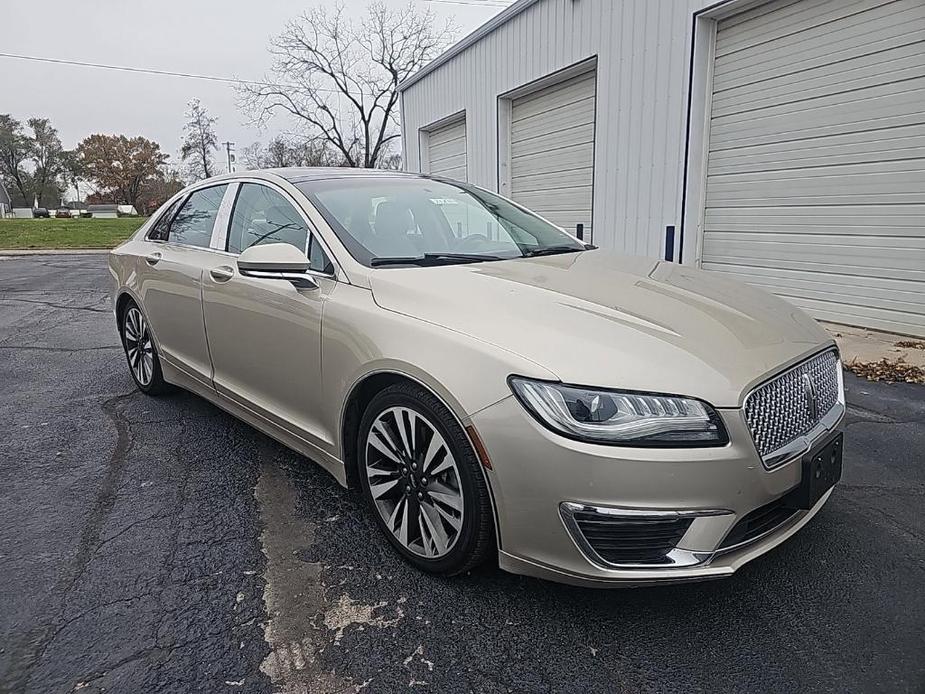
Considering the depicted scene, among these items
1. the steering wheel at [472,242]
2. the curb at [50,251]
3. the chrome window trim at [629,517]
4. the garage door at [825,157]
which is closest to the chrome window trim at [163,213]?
the steering wheel at [472,242]

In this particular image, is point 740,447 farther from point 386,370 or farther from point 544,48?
point 544,48

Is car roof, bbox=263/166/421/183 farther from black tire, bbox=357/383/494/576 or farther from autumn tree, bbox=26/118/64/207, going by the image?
autumn tree, bbox=26/118/64/207

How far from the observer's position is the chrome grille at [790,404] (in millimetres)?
1882

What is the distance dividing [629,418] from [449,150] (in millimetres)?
12020

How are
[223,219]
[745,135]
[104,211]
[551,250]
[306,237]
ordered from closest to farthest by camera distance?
[306,237], [551,250], [223,219], [745,135], [104,211]

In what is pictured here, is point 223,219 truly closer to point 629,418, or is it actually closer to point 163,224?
point 163,224

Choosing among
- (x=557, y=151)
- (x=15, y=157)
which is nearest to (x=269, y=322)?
(x=557, y=151)

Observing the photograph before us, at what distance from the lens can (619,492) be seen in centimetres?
178

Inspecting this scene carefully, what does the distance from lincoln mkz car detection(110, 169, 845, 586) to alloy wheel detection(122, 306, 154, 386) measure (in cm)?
116

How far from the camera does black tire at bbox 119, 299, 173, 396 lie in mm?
4227

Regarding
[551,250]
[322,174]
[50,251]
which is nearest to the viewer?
[551,250]

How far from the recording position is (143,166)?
60250 millimetres

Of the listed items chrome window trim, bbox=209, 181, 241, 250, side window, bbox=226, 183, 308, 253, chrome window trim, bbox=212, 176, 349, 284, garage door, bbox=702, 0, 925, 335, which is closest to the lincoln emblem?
chrome window trim, bbox=212, 176, 349, 284

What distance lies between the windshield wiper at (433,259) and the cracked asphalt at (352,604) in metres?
1.10
